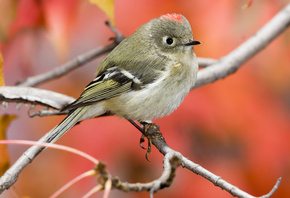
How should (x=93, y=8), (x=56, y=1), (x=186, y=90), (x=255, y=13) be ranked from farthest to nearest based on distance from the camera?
(x=93, y=8), (x=255, y=13), (x=56, y=1), (x=186, y=90)

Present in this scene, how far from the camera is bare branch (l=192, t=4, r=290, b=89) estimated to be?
1.38 metres

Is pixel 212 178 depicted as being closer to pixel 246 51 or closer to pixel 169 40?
pixel 169 40

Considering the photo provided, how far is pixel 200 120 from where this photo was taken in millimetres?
1495

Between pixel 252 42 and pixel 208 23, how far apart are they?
158mm

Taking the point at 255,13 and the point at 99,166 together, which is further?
the point at 255,13

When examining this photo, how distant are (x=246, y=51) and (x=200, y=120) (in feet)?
0.89

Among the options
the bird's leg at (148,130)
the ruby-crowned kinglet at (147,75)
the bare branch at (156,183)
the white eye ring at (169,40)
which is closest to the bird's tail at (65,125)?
the ruby-crowned kinglet at (147,75)

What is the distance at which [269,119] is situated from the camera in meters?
1.49

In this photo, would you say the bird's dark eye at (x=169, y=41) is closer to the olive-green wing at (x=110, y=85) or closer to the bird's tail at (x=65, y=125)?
the olive-green wing at (x=110, y=85)

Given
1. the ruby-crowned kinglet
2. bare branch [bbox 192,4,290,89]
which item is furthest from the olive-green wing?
bare branch [bbox 192,4,290,89]

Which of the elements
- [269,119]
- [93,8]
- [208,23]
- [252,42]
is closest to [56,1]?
[93,8]

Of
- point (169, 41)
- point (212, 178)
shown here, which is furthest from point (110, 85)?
point (212, 178)

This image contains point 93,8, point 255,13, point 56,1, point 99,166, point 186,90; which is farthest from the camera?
point 93,8

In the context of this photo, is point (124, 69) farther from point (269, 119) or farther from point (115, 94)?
point (269, 119)
